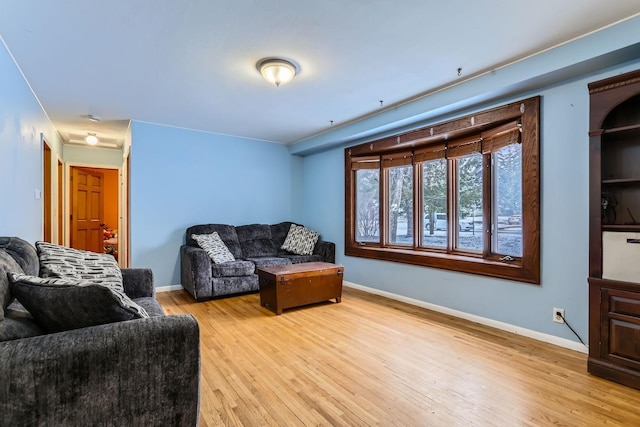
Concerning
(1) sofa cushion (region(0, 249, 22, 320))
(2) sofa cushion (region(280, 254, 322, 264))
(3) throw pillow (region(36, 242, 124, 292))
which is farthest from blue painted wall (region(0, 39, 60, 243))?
(2) sofa cushion (region(280, 254, 322, 264))

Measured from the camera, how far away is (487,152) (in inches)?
130

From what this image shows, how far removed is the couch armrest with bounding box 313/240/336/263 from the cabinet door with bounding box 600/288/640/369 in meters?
3.37

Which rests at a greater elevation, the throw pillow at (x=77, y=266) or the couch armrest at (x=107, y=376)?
the throw pillow at (x=77, y=266)

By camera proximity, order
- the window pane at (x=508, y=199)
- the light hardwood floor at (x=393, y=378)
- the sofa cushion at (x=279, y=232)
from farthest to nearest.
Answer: the sofa cushion at (x=279, y=232)
the window pane at (x=508, y=199)
the light hardwood floor at (x=393, y=378)

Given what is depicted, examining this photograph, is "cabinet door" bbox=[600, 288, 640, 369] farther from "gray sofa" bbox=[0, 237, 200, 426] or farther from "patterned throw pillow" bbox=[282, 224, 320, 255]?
"patterned throw pillow" bbox=[282, 224, 320, 255]

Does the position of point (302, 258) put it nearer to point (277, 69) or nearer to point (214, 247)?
point (214, 247)

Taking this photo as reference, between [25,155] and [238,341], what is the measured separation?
2633mm

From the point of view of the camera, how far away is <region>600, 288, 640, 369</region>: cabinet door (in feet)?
6.55

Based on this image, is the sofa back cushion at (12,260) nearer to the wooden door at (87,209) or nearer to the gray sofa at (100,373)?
the gray sofa at (100,373)

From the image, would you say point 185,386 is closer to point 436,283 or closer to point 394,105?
point 436,283

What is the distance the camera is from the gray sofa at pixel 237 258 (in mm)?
3990

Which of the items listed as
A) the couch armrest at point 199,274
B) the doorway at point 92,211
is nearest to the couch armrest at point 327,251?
the couch armrest at point 199,274

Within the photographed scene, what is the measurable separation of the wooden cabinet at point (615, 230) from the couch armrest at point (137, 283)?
3.17 metres

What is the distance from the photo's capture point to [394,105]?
3.71m
